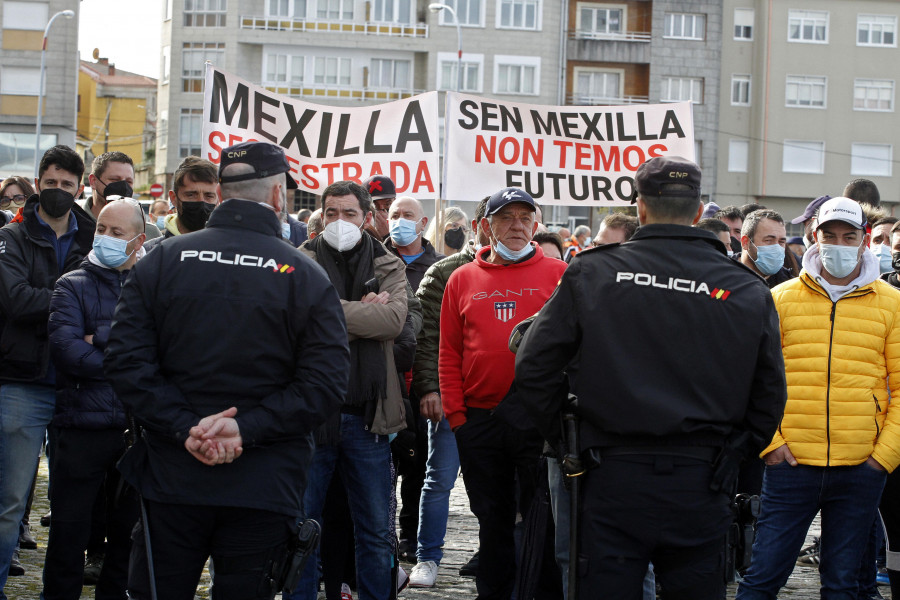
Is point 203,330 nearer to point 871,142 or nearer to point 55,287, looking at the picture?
point 55,287

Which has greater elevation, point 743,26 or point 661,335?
point 743,26

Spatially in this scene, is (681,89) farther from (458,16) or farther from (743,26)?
(458,16)

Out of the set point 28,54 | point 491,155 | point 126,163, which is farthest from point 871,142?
point 126,163

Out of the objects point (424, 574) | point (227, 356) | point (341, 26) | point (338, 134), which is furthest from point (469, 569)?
point (341, 26)

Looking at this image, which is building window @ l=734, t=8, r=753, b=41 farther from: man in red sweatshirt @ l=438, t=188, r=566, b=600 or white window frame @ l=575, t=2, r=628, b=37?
man in red sweatshirt @ l=438, t=188, r=566, b=600

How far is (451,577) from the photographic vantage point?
743 centimetres

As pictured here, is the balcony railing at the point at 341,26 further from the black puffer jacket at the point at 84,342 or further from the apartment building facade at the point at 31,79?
the black puffer jacket at the point at 84,342

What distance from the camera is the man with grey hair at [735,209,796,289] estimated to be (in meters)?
7.80

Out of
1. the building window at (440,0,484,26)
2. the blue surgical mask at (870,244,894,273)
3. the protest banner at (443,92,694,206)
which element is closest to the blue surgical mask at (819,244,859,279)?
the blue surgical mask at (870,244,894,273)

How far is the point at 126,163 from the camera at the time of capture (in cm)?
760

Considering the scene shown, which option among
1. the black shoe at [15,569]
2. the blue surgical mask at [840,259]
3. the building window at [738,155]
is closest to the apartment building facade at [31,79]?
the building window at [738,155]

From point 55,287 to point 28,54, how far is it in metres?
46.7

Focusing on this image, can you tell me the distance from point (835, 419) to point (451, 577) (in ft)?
9.41

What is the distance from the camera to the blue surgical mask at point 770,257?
25.6 feet
